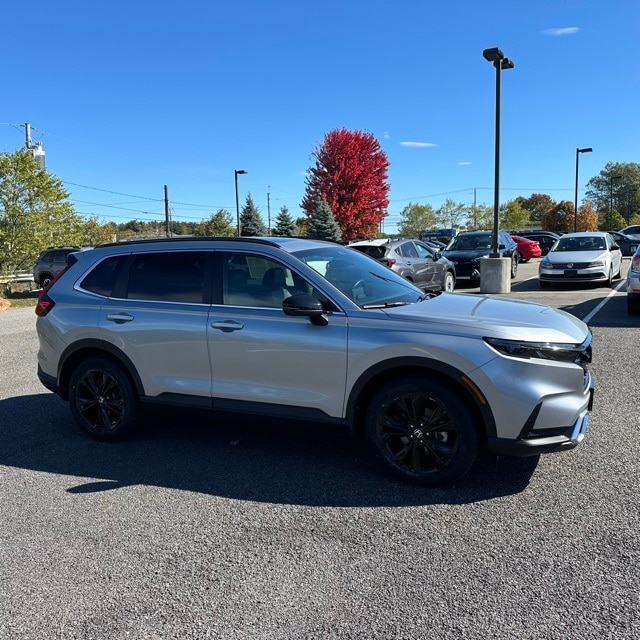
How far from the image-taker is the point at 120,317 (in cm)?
486

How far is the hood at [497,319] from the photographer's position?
371 cm

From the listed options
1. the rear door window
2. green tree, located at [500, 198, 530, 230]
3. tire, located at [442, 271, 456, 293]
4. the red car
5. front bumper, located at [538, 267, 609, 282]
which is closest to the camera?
the rear door window

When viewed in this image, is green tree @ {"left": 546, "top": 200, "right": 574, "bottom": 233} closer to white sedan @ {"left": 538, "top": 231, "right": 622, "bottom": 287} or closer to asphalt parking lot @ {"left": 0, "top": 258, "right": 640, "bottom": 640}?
white sedan @ {"left": 538, "top": 231, "right": 622, "bottom": 287}

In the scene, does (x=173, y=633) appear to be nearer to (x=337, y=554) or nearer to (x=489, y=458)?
(x=337, y=554)

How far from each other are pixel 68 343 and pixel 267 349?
6.49 ft

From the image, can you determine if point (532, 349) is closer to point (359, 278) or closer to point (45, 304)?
point (359, 278)

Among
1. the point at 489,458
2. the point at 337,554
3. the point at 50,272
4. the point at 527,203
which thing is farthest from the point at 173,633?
the point at 527,203

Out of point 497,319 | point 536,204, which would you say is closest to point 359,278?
point 497,319

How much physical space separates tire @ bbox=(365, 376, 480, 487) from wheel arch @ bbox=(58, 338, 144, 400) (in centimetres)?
204

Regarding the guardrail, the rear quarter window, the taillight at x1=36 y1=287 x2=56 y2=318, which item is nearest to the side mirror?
the rear quarter window

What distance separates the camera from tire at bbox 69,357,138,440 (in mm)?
4891

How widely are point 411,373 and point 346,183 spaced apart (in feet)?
161

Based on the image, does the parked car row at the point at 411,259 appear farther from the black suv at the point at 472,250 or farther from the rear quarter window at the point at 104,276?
the rear quarter window at the point at 104,276

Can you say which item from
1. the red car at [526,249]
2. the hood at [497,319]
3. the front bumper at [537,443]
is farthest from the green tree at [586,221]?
the front bumper at [537,443]
